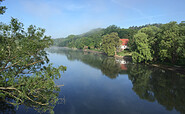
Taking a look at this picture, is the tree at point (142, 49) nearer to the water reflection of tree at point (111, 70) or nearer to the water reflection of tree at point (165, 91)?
the water reflection of tree at point (111, 70)

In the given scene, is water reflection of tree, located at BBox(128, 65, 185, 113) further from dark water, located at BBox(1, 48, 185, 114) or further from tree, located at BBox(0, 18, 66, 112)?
tree, located at BBox(0, 18, 66, 112)

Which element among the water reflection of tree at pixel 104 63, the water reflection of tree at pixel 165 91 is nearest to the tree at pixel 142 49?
the water reflection of tree at pixel 104 63

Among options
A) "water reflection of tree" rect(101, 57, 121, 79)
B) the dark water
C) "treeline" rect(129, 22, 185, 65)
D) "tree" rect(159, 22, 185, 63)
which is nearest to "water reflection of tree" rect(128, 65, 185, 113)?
the dark water

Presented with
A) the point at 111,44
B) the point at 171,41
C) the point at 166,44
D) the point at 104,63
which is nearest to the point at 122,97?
the point at 166,44

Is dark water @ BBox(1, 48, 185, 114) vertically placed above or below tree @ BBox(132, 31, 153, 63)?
below

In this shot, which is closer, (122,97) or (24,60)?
(24,60)

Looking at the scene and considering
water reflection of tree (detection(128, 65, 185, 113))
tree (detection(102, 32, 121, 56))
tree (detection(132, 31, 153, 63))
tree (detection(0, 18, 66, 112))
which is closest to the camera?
tree (detection(0, 18, 66, 112))

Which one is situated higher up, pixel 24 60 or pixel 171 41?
pixel 171 41

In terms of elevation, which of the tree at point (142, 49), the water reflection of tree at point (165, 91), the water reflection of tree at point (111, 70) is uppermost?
the tree at point (142, 49)

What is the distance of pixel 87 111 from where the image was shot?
1587cm

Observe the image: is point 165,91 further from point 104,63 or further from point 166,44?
point 104,63

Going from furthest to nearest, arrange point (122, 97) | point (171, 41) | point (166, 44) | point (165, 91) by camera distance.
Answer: point (166, 44), point (171, 41), point (165, 91), point (122, 97)

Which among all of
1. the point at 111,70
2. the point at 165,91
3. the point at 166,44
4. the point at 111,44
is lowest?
the point at 165,91

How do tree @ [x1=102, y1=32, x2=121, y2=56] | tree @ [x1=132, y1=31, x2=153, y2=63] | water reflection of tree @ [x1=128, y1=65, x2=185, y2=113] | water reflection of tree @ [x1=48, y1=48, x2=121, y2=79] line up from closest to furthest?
water reflection of tree @ [x1=128, y1=65, x2=185, y2=113] < water reflection of tree @ [x1=48, y1=48, x2=121, y2=79] < tree @ [x1=132, y1=31, x2=153, y2=63] < tree @ [x1=102, y1=32, x2=121, y2=56]
